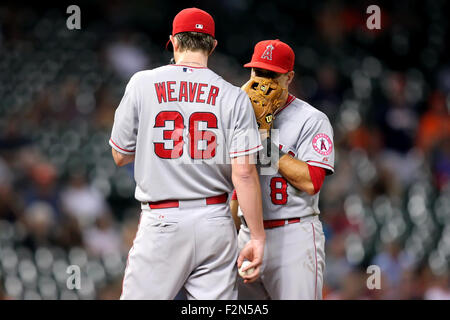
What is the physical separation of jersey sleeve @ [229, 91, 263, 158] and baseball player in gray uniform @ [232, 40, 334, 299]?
10.7 inches

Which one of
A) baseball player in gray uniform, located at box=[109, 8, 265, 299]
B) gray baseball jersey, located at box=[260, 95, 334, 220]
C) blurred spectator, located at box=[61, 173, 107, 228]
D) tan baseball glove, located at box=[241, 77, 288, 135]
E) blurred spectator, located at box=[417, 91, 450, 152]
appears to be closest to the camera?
baseball player in gray uniform, located at box=[109, 8, 265, 299]

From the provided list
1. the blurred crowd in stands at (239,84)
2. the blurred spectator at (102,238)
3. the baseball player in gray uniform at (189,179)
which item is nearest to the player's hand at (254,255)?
the baseball player in gray uniform at (189,179)

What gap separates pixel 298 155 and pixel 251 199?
44 cm

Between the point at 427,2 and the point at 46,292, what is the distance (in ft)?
14.0

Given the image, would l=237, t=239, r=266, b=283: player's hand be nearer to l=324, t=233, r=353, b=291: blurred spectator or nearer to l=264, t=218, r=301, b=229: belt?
l=264, t=218, r=301, b=229: belt

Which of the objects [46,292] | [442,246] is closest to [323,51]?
[442,246]

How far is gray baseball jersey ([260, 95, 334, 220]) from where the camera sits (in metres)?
2.18

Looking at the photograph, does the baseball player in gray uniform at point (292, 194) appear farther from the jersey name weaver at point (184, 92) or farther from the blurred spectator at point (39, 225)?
the blurred spectator at point (39, 225)

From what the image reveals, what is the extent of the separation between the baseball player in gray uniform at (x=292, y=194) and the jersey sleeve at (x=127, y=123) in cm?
50

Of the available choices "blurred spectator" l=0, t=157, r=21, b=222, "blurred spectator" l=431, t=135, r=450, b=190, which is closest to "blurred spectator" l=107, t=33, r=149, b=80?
"blurred spectator" l=0, t=157, r=21, b=222

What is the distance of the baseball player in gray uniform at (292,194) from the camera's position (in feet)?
7.02

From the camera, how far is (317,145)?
2.18 metres

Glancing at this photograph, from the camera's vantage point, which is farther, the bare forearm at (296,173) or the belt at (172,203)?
the bare forearm at (296,173)

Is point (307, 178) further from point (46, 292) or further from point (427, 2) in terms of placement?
point (427, 2)
